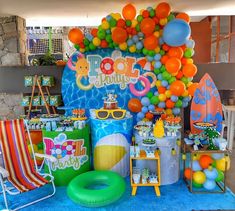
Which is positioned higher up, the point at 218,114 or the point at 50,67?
the point at 50,67

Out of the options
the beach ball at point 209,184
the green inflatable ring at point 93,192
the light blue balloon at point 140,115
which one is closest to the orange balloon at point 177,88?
the light blue balloon at point 140,115

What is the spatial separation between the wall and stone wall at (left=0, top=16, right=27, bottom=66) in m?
5.83

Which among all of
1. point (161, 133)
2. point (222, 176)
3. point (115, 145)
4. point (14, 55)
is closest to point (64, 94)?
point (14, 55)

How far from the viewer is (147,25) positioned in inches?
161

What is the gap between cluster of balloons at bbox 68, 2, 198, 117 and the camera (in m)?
4.11

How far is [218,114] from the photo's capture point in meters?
4.11

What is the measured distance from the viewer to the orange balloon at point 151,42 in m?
4.12

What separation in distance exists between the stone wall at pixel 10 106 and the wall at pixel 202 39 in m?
6.00

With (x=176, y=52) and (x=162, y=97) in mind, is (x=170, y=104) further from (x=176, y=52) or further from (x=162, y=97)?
(x=176, y=52)

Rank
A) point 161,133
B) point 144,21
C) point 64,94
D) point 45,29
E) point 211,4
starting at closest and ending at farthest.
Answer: point 161,133, point 144,21, point 211,4, point 64,94, point 45,29

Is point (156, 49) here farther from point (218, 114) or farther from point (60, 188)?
point (60, 188)

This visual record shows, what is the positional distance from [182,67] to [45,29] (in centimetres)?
687

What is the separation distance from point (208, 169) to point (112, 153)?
1310 millimetres

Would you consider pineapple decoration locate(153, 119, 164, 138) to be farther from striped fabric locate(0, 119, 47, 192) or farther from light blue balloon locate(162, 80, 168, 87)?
striped fabric locate(0, 119, 47, 192)
